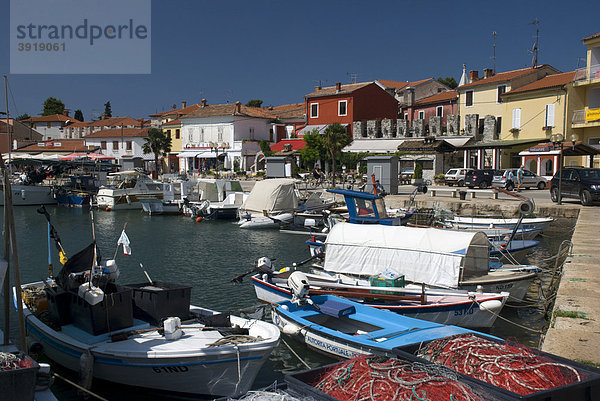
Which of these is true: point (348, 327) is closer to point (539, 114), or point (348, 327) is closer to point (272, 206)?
point (272, 206)

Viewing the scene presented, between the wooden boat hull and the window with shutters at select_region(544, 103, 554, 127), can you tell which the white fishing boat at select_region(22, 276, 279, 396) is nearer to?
the wooden boat hull

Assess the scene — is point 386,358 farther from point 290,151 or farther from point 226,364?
point 290,151

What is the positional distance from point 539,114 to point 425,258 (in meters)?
36.2

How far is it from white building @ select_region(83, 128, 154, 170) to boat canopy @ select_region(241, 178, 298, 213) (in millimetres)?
47958

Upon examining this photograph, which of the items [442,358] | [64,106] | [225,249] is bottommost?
[225,249]

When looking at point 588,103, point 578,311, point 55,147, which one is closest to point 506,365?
point 578,311

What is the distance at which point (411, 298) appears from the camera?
41.5ft

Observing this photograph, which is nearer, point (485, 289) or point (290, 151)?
point (485, 289)

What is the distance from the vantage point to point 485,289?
13484mm

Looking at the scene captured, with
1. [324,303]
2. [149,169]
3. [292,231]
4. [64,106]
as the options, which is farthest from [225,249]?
[64,106]

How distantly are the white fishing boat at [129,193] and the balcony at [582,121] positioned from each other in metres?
34.9

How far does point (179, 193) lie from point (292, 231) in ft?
51.3

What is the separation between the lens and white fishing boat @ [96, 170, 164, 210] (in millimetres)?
42062

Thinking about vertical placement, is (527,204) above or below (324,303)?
above
